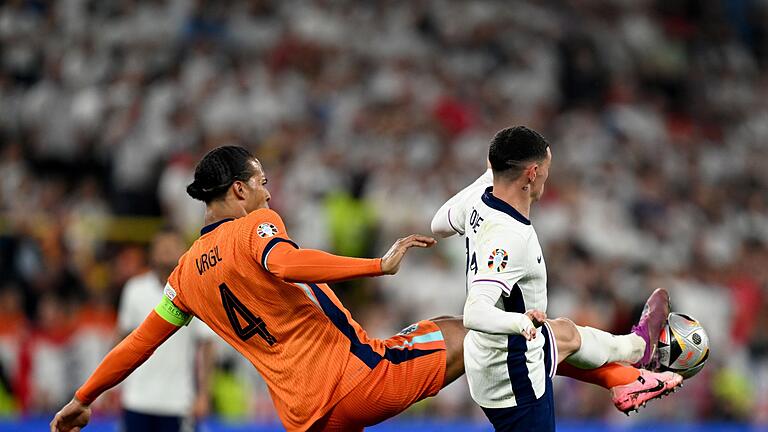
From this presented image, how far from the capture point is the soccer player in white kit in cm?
535

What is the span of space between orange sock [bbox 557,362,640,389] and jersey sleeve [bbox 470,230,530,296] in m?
0.86

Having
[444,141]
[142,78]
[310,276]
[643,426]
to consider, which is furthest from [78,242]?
[310,276]

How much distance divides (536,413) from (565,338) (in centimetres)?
41

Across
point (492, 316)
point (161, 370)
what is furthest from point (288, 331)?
point (161, 370)

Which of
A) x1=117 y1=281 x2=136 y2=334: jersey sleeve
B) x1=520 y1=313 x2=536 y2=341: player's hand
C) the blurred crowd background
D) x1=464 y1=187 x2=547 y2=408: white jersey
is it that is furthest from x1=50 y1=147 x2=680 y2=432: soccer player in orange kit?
the blurred crowd background

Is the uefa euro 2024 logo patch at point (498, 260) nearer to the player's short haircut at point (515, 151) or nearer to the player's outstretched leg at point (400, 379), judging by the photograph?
the player's short haircut at point (515, 151)

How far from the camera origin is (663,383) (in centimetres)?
589

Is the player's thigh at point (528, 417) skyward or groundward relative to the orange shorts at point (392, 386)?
groundward

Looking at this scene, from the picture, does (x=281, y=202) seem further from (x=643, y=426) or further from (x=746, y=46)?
(x=746, y=46)

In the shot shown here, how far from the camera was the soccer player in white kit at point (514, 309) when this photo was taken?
5.35m

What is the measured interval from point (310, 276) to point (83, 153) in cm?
835

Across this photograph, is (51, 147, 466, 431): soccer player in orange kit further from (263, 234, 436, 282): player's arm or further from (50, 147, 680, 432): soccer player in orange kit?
(263, 234, 436, 282): player's arm

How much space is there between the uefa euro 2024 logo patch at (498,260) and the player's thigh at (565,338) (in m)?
0.59

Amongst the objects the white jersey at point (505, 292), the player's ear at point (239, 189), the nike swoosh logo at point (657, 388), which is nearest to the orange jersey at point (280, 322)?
the player's ear at point (239, 189)
